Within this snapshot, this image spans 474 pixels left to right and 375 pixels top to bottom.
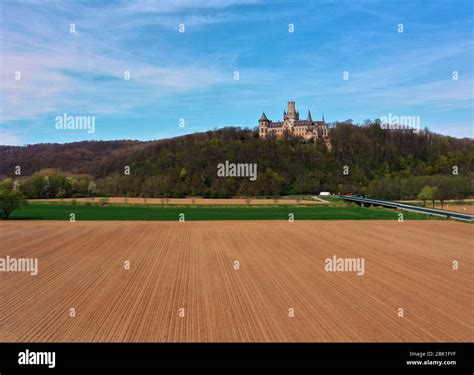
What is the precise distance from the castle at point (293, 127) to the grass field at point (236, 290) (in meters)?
107

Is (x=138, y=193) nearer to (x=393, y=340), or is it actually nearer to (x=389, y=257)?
(x=389, y=257)

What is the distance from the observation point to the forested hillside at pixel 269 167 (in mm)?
98250

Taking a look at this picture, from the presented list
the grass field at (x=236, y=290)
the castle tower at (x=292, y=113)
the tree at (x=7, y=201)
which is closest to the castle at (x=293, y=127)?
the castle tower at (x=292, y=113)

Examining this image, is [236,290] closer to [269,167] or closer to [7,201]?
[7,201]

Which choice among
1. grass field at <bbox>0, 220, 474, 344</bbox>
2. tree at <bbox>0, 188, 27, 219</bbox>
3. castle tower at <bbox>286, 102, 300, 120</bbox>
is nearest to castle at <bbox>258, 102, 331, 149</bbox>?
castle tower at <bbox>286, 102, 300, 120</bbox>

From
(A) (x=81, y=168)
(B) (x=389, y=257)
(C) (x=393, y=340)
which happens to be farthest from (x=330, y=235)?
(A) (x=81, y=168)

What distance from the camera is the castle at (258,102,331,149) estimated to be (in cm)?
14688

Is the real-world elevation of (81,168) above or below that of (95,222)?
above

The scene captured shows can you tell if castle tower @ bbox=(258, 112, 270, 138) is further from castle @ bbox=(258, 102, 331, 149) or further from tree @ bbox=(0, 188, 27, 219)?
tree @ bbox=(0, 188, 27, 219)

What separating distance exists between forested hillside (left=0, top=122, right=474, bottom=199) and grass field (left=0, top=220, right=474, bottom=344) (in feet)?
186

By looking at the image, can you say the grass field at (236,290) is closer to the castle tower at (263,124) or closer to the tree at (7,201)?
the tree at (7,201)

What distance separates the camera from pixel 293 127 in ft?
496

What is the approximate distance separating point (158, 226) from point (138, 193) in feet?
168
